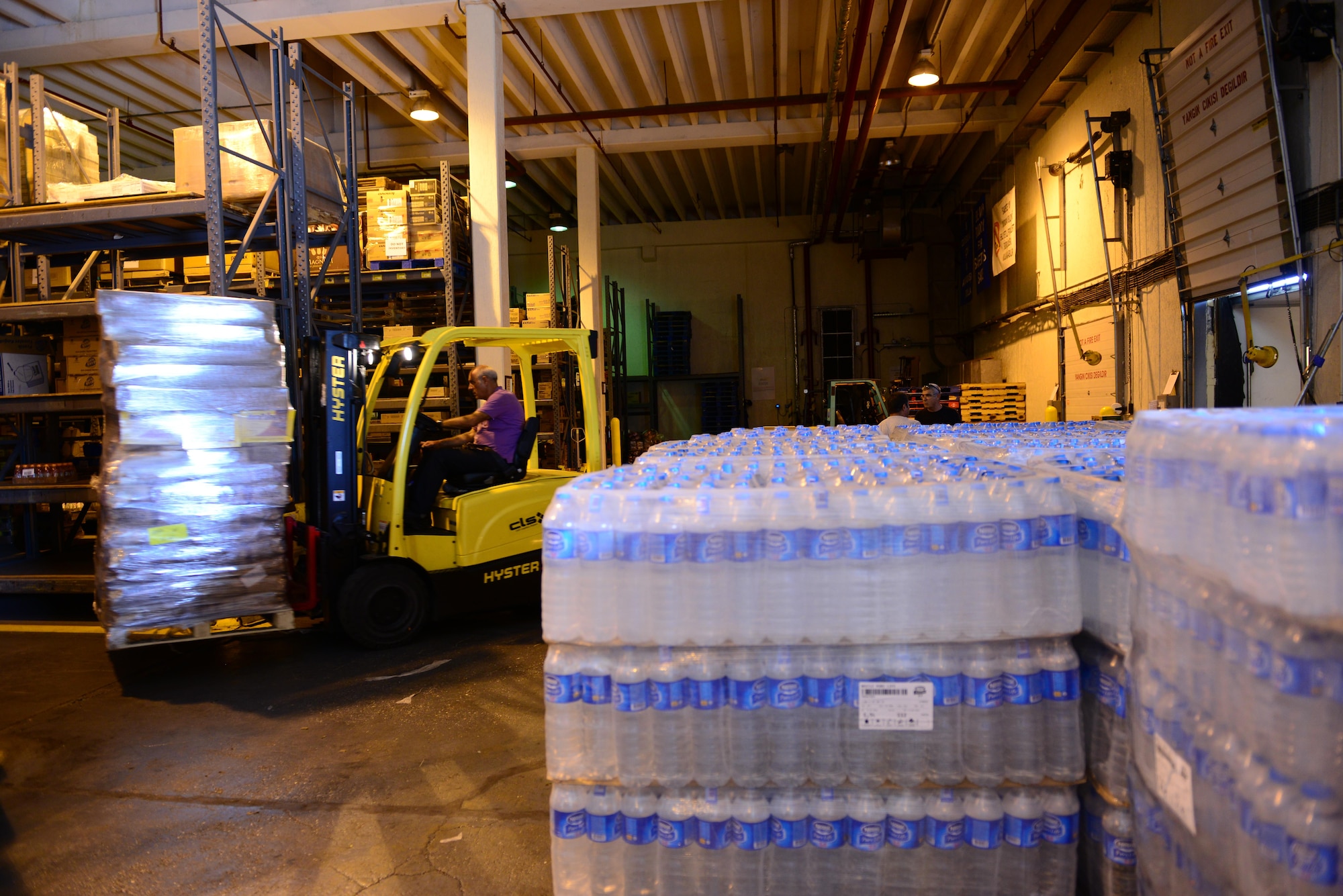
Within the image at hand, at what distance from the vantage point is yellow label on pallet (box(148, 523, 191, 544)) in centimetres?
470

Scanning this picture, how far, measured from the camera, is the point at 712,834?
7.19ft

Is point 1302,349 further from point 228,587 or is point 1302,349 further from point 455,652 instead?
point 228,587

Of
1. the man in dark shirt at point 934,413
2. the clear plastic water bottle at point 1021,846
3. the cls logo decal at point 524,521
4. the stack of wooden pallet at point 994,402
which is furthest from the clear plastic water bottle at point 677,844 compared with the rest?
the stack of wooden pallet at point 994,402

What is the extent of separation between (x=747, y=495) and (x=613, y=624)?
0.55 m

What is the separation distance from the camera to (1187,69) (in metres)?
7.69

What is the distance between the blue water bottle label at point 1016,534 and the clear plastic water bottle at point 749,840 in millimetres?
1028

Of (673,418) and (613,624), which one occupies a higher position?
(673,418)

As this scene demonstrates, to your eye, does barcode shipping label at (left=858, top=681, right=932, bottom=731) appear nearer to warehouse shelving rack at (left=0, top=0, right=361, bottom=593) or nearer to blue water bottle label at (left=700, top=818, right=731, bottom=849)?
blue water bottle label at (left=700, top=818, right=731, bottom=849)

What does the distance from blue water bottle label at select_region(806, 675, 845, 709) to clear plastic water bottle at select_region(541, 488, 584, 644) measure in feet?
2.35

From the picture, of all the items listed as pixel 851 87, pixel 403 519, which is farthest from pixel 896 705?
pixel 851 87

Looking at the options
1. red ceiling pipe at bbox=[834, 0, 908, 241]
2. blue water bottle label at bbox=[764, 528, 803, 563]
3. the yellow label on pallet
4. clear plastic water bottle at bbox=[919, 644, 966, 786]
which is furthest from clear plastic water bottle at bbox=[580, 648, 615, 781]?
red ceiling pipe at bbox=[834, 0, 908, 241]

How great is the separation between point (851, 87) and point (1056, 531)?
33.3 ft

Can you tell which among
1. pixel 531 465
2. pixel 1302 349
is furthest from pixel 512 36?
pixel 1302 349

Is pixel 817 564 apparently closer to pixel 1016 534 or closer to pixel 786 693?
pixel 786 693
